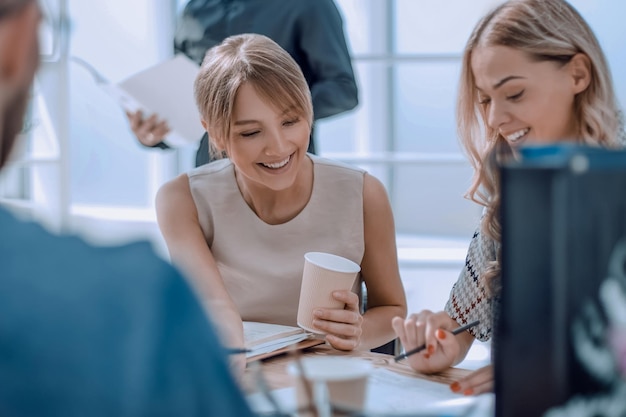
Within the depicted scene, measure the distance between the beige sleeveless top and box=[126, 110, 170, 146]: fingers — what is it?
35cm

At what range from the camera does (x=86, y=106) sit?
4078mm

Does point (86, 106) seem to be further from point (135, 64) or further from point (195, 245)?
point (195, 245)

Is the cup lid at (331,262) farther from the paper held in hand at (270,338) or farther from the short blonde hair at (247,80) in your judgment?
the short blonde hair at (247,80)

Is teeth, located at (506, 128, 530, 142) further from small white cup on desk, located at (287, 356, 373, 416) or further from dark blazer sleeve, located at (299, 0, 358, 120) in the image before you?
dark blazer sleeve, located at (299, 0, 358, 120)

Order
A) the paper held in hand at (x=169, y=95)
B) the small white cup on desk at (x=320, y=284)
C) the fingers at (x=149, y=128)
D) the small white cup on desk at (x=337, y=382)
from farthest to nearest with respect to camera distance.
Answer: the fingers at (x=149, y=128) < the paper held in hand at (x=169, y=95) < the small white cup on desk at (x=320, y=284) < the small white cup on desk at (x=337, y=382)

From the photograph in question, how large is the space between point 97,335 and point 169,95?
5.39 feet

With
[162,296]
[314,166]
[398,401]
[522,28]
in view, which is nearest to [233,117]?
[314,166]

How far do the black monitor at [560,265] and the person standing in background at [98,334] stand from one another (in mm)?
292

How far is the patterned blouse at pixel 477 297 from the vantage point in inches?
55.9

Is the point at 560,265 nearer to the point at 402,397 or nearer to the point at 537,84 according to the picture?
the point at 402,397

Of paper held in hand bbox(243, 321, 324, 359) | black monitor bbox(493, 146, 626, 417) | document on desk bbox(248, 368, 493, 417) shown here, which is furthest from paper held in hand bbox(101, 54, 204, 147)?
black monitor bbox(493, 146, 626, 417)

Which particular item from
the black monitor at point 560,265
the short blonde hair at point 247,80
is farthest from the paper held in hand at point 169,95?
the black monitor at point 560,265

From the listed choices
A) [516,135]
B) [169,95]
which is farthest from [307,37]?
[516,135]

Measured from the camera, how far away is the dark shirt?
0.36 metres
